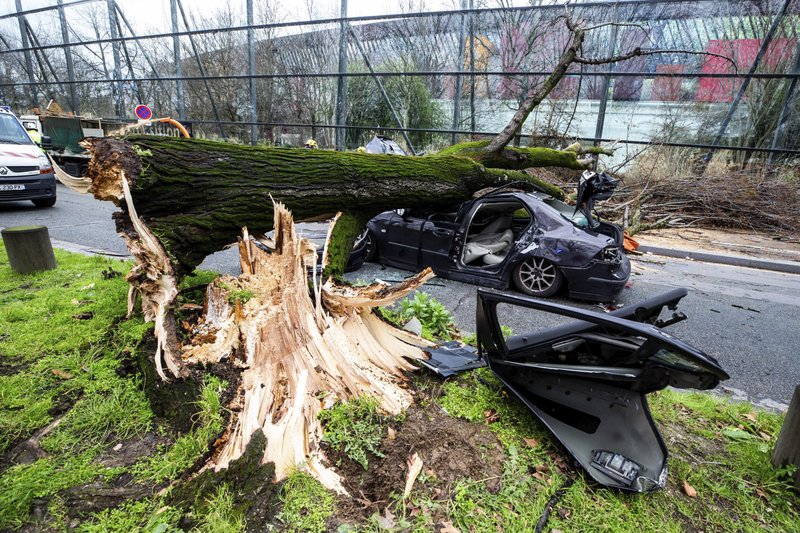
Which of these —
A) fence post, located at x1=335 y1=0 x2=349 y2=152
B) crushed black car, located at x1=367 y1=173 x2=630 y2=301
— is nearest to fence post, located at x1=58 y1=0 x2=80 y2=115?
fence post, located at x1=335 y1=0 x2=349 y2=152

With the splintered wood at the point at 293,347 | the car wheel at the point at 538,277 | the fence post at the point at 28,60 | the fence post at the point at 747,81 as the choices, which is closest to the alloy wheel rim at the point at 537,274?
the car wheel at the point at 538,277

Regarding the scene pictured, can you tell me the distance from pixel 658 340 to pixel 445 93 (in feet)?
37.6

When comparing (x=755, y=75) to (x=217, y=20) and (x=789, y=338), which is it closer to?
(x=789, y=338)

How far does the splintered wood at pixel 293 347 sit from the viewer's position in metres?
2.17

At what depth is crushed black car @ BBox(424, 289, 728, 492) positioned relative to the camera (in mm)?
1890

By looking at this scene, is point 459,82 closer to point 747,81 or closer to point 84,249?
point 747,81

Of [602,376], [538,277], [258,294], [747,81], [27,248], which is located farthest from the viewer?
[747,81]

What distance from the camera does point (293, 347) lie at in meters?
2.65

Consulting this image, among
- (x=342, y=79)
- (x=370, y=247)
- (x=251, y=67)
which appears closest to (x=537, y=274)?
(x=370, y=247)

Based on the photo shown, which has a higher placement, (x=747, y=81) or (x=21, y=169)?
(x=747, y=81)

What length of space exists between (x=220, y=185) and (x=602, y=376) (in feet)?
9.49

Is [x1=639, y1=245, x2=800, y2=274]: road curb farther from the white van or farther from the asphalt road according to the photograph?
the white van

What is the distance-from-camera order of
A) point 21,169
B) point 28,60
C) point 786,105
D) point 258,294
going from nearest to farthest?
point 258,294 < point 21,169 < point 786,105 < point 28,60

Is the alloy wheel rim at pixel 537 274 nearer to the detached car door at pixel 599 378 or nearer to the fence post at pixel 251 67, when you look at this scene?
the detached car door at pixel 599 378
